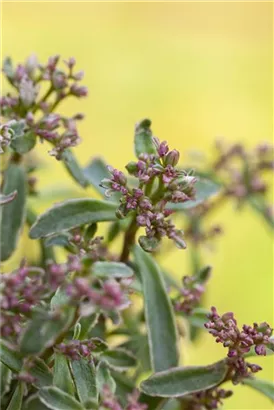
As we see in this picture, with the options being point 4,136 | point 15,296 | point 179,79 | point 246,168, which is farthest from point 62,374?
point 179,79

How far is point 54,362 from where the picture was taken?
595mm

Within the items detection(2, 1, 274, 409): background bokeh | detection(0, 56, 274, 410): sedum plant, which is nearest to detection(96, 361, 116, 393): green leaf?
detection(0, 56, 274, 410): sedum plant

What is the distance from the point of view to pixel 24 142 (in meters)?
0.72

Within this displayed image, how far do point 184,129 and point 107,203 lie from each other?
4.72ft

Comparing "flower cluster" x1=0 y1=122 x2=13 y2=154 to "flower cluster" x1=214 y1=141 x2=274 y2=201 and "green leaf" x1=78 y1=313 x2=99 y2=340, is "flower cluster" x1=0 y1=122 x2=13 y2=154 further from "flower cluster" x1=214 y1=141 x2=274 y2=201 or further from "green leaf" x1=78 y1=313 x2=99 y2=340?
"flower cluster" x1=214 y1=141 x2=274 y2=201

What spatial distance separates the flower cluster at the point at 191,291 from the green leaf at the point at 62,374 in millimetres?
213

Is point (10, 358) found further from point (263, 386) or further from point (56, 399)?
point (263, 386)

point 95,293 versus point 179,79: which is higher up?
point 179,79

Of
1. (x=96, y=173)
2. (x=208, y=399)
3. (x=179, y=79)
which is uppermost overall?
(x=179, y=79)

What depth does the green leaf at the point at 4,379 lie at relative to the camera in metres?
0.62

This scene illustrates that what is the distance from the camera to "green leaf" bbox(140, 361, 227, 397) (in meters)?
0.64

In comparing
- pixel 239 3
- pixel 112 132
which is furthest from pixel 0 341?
pixel 239 3

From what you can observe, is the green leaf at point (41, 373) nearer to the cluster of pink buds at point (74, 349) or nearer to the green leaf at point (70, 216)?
the cluster of pink buds at point (74, 349)

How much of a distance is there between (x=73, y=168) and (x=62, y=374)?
0.26 m
